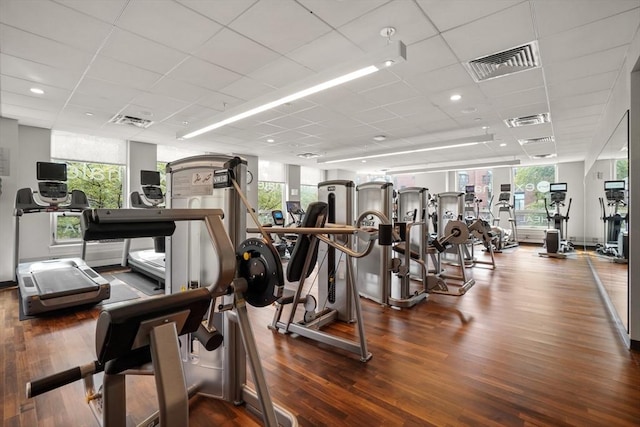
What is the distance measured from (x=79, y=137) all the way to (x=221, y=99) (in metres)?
4.28

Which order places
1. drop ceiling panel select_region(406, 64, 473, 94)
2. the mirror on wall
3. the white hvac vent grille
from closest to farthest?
the mirror on wall
drop ceiling panel select_region(406, 64, 473, 94)
the white hvac vent grille

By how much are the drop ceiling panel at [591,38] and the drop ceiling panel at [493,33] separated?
293 millimetres

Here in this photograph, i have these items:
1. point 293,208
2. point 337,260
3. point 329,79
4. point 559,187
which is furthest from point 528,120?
point 293,208

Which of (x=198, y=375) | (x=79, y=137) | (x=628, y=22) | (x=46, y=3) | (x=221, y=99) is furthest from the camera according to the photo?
(x=79, y=137)

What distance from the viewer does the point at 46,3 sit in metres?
2.41

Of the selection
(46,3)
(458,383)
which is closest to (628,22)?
(458,383)

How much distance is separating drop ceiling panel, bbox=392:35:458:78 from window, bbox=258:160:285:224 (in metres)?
7.12

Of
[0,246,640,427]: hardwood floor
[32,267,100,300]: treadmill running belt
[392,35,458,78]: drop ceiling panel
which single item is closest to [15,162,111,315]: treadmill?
[32,267,100,300]: treadmill running belt

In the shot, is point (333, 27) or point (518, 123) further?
point (518, 123)

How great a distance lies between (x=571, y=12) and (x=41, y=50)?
4941 millimetres

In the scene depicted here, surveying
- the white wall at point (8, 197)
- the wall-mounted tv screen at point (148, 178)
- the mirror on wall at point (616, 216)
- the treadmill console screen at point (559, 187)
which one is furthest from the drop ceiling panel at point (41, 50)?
the treadmill console screen at point (559, 187)

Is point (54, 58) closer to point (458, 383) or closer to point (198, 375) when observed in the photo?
point (198, 375)

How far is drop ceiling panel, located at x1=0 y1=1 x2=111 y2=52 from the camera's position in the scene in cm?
246

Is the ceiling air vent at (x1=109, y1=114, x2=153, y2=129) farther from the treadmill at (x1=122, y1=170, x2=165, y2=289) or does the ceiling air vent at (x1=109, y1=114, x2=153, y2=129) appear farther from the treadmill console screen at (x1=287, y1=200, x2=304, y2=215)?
the treadmill console screen at (x1=287, y1=200, x2=304, y2=215)
